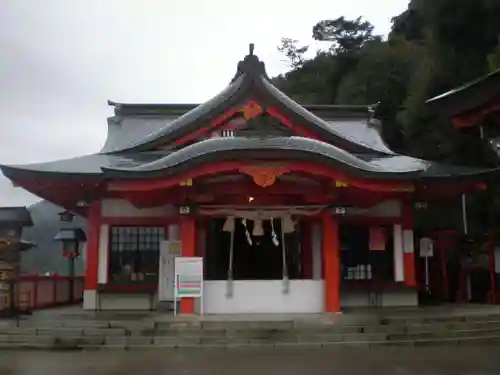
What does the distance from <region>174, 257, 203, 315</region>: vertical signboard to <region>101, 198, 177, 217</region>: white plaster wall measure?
2812 millimetres

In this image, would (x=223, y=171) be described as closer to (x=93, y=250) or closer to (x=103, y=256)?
(x=103, y=256)

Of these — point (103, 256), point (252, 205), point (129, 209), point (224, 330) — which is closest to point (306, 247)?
point (252, 205)

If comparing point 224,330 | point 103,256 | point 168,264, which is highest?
point 103,256

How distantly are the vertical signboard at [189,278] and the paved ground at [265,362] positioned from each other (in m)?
2.47

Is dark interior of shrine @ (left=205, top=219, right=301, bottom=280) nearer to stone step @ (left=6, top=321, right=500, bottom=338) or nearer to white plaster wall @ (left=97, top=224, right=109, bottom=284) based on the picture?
white plaster wall @ (left=97, top=224, right=109, bottom=284)

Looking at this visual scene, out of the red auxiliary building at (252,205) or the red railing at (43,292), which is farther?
the red railing at (43,292)

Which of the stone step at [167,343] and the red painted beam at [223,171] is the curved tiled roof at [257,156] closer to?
the red painted beam at [223,171]

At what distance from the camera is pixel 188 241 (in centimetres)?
1395

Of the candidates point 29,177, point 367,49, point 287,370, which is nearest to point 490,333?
point 287,370

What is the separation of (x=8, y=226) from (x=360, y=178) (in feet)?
30.7

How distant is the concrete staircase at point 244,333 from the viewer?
1130 cm

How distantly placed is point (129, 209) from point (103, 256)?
4.80 feet

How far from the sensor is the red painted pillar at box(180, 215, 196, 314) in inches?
544

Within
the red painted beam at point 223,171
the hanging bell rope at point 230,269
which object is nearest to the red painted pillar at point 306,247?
the hanging bell rope at point 230,269
